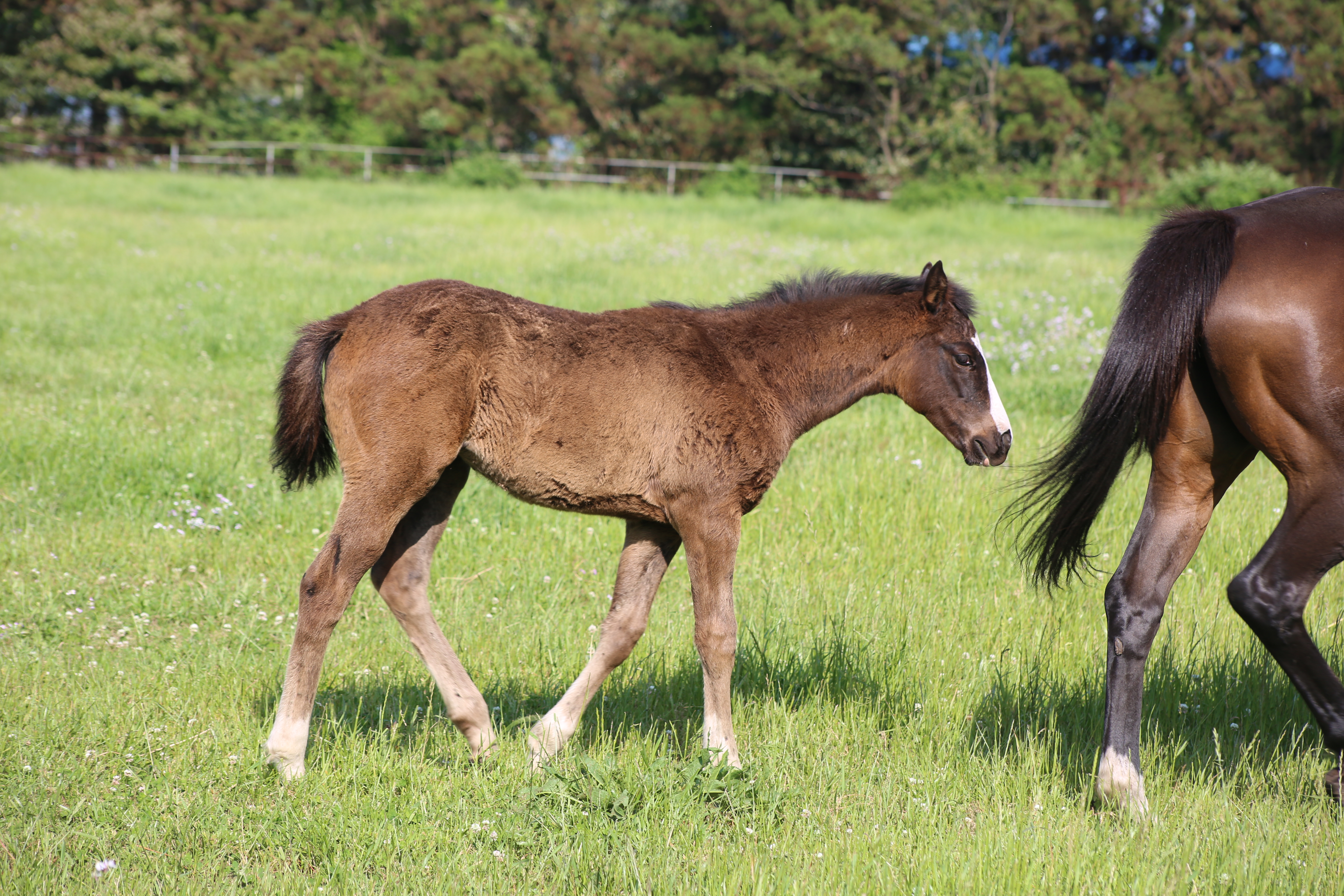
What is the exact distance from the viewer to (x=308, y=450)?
3.70 meters

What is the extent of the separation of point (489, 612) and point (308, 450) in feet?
5.30

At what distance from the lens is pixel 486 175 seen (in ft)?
99.9

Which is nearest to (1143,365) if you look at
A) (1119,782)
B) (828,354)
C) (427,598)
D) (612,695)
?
(828,354)

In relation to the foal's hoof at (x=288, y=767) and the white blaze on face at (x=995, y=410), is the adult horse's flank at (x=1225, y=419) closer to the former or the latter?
the white blaze on face at (x=995, y=410)

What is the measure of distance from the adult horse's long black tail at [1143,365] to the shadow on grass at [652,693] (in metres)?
0.95

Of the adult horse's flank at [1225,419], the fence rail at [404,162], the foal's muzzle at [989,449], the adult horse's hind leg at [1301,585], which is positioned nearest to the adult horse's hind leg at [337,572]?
the foal's muzzle at [989,449]

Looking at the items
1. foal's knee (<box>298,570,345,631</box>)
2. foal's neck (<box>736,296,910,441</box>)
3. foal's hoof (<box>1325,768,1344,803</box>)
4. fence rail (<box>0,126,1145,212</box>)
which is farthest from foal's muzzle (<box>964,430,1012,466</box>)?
fence rail (<box>0,126,1145,212</box>)

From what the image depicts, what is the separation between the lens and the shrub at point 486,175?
30312 mm

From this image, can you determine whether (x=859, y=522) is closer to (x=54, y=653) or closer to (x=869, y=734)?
(x=869, y=734)

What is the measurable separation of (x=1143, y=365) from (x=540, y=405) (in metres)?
2.05

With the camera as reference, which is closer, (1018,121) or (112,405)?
(112,405)

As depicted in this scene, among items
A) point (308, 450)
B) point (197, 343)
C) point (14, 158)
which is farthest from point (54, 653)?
point (14, 158)

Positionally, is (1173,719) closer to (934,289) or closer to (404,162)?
(934,289)

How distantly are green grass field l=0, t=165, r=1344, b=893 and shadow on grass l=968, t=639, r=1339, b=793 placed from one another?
18 millimetres
